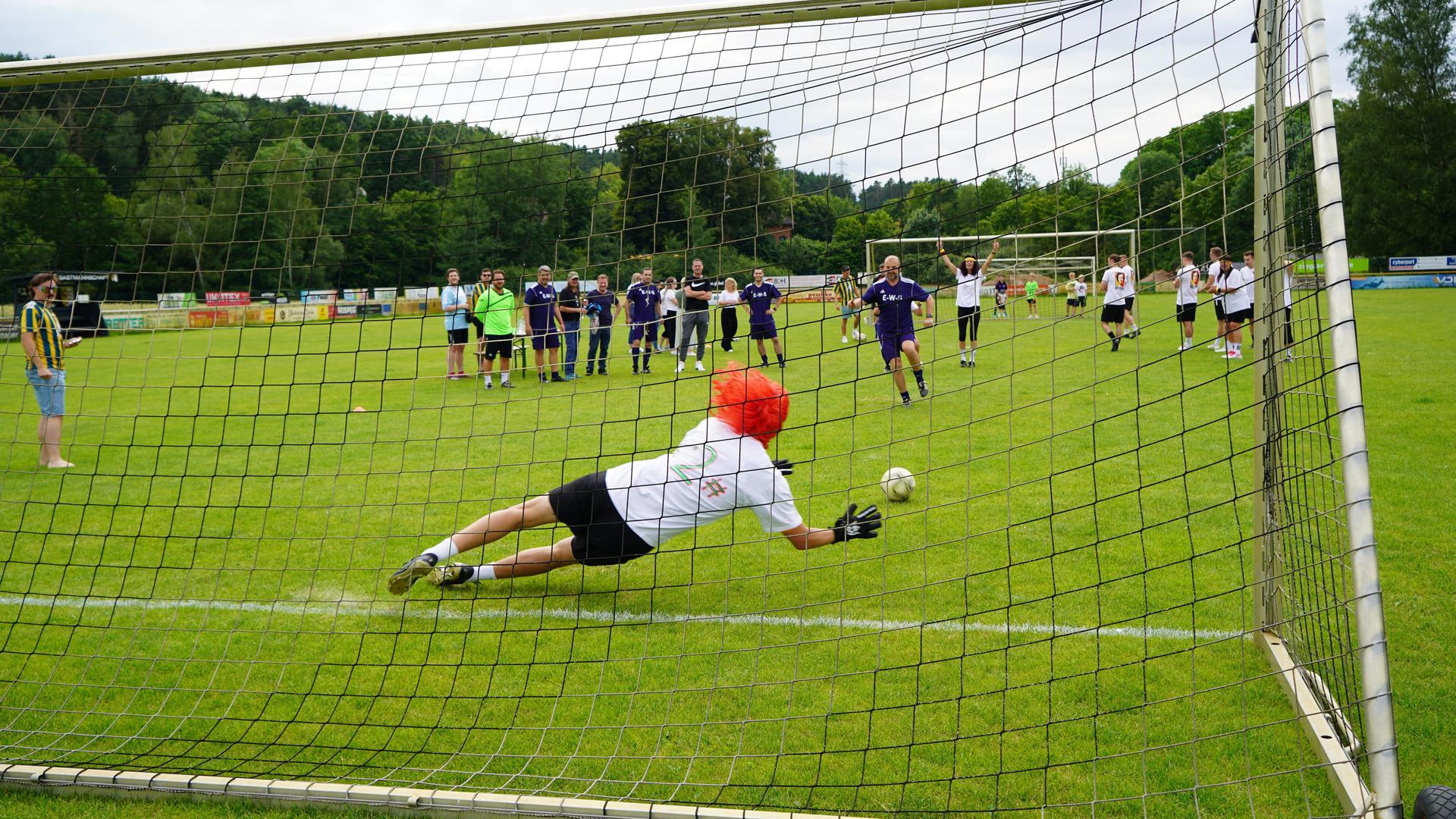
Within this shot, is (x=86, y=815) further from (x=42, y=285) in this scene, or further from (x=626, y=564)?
(x=42, y=285)

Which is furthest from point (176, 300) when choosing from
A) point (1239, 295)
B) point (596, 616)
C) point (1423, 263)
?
point (1423, 263)

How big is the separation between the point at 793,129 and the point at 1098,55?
126 cm

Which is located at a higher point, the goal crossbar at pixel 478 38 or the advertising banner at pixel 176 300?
the goal crossbar at pixel 478 38

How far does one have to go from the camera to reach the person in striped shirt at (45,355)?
318 inches

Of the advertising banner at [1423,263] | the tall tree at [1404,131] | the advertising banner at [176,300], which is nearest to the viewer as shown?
the advertising banner at [176,300]

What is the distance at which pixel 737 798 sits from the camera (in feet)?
10.7

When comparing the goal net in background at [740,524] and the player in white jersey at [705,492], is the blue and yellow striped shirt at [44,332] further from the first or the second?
the player in white jersey at [705,492]

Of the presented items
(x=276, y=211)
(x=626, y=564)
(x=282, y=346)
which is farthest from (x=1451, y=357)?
(x=282, y=346)

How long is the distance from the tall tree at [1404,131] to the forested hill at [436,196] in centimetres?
5089

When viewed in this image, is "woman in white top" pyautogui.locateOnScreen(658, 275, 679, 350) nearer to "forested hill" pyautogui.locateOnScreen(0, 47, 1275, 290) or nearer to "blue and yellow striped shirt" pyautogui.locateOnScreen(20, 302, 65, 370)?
"blue and yellow striped shirt" pyautogui.locateOnScreen(20, 302, 65, 370)

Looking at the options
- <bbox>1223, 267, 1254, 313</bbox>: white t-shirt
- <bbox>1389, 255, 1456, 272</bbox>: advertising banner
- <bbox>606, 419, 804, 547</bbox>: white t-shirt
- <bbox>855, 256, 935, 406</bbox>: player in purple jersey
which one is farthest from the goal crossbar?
<bbox>1389, 255, 1456, 272</bbox>: advertising banner

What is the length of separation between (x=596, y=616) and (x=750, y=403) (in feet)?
4.65

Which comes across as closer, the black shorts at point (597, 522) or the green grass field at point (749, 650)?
the green grass field at point (749, 650)

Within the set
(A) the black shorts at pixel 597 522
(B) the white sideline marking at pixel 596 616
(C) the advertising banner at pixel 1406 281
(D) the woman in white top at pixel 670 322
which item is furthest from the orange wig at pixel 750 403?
(C) the advertising banner at pixel 1406 281
